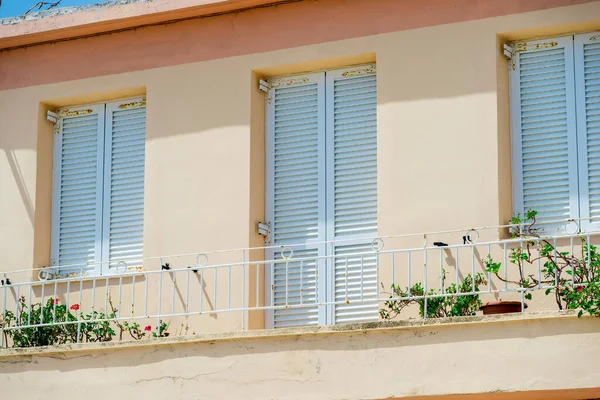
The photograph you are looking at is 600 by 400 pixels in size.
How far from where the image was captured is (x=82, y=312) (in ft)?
47.2

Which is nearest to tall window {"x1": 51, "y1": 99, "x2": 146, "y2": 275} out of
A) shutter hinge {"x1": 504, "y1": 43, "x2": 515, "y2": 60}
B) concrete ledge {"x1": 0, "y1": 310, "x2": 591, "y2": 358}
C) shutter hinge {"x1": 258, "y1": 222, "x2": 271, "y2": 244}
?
shutter hinge {"x1": 258, "y1": 222, "x2": 271, "y2": 244}

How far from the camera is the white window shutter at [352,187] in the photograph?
44.9 ft

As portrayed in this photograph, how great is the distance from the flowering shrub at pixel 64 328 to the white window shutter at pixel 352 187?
1893mm

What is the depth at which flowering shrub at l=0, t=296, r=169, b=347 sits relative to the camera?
44.8ft

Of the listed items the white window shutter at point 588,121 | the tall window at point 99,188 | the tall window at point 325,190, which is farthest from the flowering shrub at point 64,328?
the white window shutter at point 588,121

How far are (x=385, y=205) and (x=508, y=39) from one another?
204cm

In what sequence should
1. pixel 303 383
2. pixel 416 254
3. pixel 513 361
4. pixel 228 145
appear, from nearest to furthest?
pixel 513 361
pixel 303 383
pixel 416 254
pixel 228 145

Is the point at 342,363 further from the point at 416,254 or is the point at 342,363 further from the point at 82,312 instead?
the point at 82,312

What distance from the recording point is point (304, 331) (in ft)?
39.6

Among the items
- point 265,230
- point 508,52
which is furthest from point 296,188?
point 508,52

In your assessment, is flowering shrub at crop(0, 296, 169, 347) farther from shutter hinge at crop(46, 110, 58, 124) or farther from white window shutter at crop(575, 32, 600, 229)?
white window shutter at crop(575, 32, 600, 229)

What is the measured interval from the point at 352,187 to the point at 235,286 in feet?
5.10

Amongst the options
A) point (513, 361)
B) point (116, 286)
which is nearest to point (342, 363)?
point (513, 361)

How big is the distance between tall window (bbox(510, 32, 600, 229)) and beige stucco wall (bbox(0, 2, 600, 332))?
149 millimetres
